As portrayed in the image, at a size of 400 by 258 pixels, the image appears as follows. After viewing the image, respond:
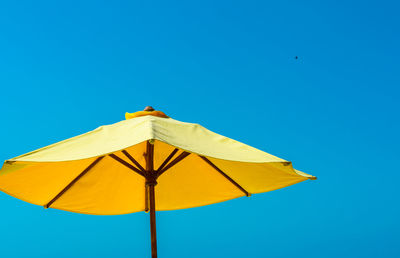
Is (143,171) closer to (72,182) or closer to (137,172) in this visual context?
(137,172)

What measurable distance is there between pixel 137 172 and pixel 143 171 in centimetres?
7

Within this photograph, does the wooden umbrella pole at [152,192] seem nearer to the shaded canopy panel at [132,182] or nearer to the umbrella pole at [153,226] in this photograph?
the umbrella pole at [153,226]

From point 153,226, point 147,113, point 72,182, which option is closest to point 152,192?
point 153,226

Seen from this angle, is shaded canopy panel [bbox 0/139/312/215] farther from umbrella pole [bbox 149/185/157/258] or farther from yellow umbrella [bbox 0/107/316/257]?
umbrella pole [bbox 149/185/157/258]

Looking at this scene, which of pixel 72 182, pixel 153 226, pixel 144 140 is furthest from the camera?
pixel 72 182

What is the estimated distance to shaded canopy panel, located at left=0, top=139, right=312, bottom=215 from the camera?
191 inches

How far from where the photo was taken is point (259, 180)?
5086 mm

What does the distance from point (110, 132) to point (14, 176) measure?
1.48 meters

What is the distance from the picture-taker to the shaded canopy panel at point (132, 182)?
4863mm

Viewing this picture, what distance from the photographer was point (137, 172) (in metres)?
4.64

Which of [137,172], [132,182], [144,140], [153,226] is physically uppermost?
[132,182]

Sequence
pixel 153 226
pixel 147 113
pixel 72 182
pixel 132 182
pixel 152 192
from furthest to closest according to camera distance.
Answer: pixel 132 182
pixel 72 182
pixel 153 226
pixel 152 192
pixel 147 113

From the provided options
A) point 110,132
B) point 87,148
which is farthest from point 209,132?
point 87,148

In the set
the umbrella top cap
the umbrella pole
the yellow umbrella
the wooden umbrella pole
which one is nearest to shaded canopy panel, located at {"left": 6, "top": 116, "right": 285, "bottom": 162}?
the yellow umbrella
